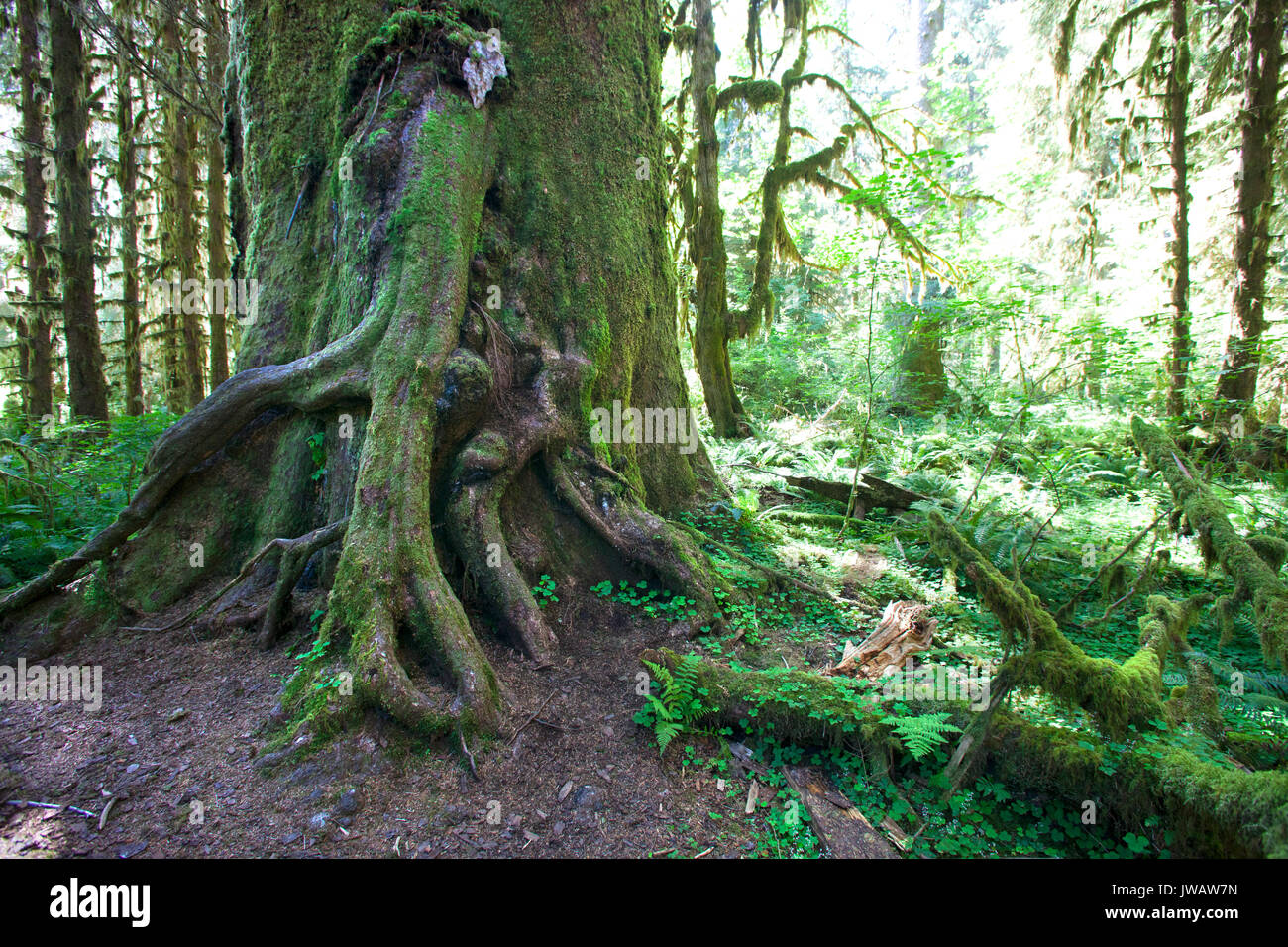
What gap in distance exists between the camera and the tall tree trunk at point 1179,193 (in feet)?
28.6

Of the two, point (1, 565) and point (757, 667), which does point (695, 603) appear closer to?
point (757, 667)

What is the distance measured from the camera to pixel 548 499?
4648 millimetres

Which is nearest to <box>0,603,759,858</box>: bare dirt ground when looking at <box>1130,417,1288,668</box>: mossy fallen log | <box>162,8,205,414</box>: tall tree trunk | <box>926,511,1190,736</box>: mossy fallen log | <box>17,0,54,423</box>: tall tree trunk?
<box>926,511,1190,736</box>: mossy fallen log

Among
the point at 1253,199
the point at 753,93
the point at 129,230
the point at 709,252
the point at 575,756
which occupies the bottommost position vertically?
the point at 575,756

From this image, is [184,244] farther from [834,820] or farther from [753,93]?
[834,820]

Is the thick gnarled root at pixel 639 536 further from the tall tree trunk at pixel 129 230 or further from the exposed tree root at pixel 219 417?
the tall tree trunk at pixel 129 230

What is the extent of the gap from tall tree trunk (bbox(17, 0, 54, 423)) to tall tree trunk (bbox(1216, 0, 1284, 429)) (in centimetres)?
1852

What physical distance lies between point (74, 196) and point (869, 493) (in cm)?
1184

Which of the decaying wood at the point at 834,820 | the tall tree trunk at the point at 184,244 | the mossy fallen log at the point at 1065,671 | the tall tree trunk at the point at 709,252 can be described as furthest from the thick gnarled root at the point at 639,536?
the tall tree trunk at the point at 184,244

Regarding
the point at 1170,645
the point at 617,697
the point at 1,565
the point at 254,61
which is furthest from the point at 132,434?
the point at 1170,645

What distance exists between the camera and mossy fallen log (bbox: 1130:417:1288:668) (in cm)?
267

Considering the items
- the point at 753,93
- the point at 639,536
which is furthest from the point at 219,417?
the point at 753,93

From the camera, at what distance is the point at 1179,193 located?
906 centimetres

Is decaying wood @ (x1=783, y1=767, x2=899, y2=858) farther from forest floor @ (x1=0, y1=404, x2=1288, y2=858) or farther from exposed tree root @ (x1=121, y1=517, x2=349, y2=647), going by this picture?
exposed tree root @ (x1=121, y1=517, x2=349, y2=647)
